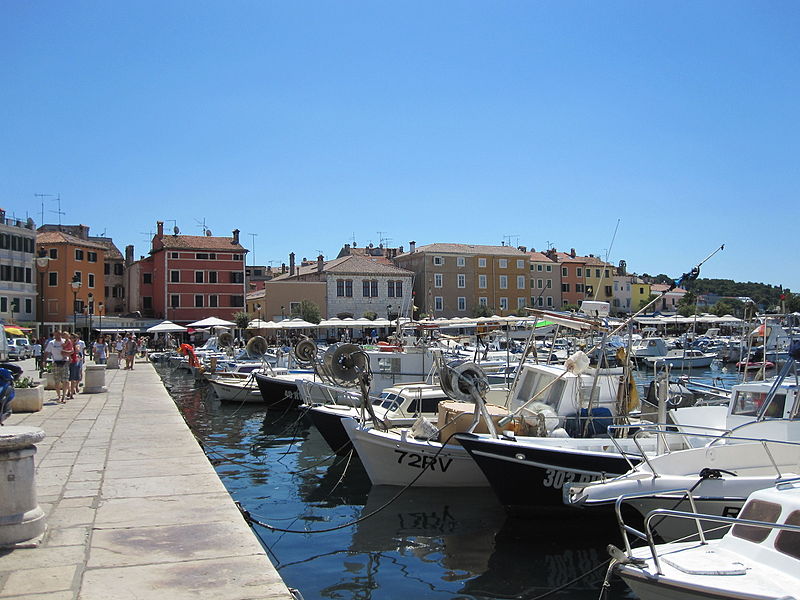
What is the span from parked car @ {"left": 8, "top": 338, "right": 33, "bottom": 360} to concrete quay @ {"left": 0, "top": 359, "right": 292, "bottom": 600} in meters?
39.7

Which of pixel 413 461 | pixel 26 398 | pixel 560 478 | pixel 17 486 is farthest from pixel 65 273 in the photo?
pixel 17 486

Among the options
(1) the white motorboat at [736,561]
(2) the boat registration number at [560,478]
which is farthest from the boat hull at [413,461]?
(1) the white motorboat at [736,561]

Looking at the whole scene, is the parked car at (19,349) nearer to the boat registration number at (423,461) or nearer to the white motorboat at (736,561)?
the boat registration number at (423,461)

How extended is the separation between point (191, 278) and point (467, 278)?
28541 mm

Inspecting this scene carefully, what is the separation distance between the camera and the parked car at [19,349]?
160 ft

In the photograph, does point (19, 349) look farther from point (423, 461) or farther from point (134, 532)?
point (134, 532)

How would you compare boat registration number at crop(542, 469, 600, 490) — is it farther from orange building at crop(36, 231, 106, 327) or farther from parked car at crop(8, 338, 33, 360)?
orange building at crop(36, 231, 106, 327)

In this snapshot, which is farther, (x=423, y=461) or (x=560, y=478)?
(x=423, y=461)

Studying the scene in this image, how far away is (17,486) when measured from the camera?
6.75m

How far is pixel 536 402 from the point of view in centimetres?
1479

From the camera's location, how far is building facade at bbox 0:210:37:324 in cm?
6034

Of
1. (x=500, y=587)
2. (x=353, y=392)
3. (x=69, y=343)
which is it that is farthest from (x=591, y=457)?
(x=69, y=343)

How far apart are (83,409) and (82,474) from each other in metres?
8.72

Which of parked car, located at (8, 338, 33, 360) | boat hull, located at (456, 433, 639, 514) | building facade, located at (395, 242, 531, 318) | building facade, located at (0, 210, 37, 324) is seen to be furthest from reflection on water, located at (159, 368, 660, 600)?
building facade, located at (395, 242, 531, 318)
